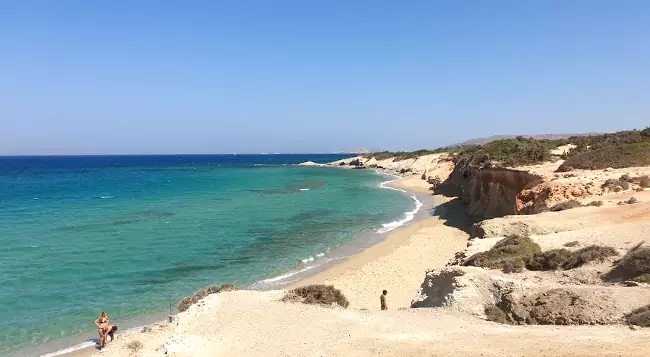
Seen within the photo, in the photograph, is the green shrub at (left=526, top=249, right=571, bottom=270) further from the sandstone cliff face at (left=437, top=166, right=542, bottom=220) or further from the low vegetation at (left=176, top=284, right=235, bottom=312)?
the sandstone cliff face at (left=437, top=166, right=542, bottom=220)

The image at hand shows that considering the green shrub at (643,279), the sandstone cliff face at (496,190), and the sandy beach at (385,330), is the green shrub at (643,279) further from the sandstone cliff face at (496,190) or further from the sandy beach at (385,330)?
the sandstone cliff face at (496,190)

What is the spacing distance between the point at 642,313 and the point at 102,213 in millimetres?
41354

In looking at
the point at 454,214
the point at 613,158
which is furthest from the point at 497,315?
the point at 454,214

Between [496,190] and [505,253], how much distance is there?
17691 millimetres

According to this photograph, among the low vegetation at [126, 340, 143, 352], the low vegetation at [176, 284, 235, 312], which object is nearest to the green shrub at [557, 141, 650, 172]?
the low vegetation at [176, 284, 235, 312]

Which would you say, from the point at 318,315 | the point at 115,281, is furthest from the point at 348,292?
the point at 115,281

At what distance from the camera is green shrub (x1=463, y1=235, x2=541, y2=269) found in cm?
1321

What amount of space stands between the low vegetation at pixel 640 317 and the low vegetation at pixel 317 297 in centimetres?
701

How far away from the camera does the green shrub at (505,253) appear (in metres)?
13.2

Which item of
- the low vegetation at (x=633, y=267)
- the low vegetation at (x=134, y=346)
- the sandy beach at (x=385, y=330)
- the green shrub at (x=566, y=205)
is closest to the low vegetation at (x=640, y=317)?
the sandy beach at (x=385, y=330)

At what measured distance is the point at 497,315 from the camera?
33.4 feet

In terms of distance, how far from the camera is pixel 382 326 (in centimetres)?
1009

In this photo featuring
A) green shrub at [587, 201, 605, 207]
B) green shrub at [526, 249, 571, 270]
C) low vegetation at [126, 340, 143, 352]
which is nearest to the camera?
low vegetation at [126, 340, 143, 352]

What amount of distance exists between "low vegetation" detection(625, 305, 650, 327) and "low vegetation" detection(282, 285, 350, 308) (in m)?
7.01
